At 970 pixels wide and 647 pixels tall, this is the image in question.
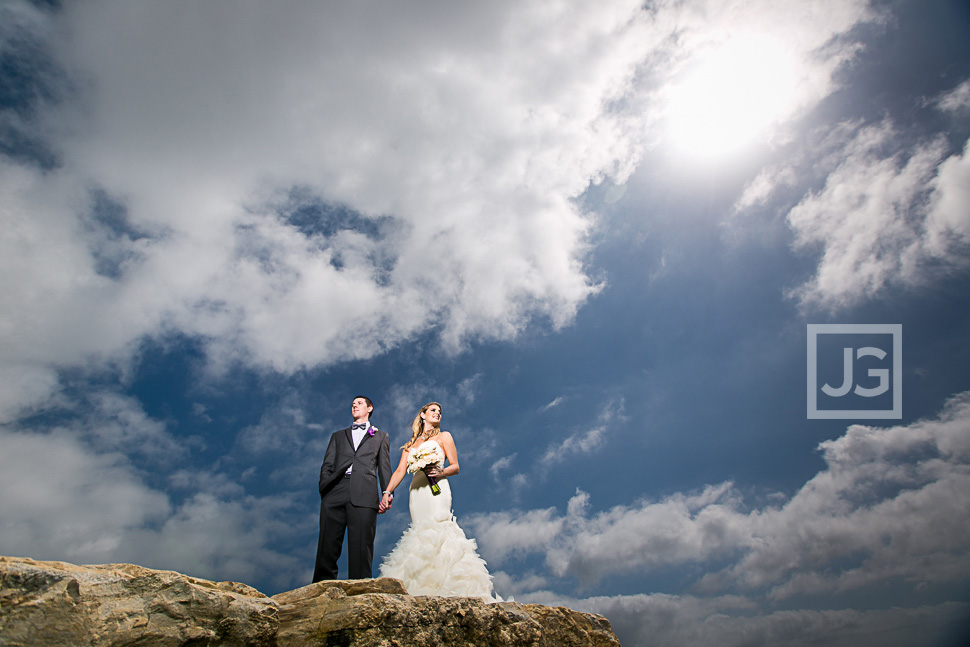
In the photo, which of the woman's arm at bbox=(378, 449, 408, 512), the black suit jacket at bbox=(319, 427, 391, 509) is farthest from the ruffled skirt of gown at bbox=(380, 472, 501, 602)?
the black suit jacket at bbox=(319, 427, 391, 509)

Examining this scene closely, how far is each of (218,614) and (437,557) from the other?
16.1 feet

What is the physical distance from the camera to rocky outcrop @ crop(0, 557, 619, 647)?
2.97 meters

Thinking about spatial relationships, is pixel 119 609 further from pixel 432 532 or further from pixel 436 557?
pixel 432 532

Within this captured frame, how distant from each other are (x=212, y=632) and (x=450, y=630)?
1960mm

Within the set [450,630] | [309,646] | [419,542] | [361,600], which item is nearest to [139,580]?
[309,646]

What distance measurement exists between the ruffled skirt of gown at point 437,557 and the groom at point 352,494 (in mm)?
632

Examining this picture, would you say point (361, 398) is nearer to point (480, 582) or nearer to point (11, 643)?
point (480, 582)

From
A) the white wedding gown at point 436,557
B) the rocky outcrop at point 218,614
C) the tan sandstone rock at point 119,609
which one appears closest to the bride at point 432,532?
the white wedding gown at point 436,557

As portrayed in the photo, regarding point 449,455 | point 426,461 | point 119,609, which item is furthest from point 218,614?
point 449,455

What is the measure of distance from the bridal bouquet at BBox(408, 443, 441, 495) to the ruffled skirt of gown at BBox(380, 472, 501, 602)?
0.67 feet

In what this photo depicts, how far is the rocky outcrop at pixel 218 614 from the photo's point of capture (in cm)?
297

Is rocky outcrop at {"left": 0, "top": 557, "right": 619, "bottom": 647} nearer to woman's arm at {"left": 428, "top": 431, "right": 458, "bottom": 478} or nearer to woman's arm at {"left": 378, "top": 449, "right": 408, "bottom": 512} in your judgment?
woman's arm at {"left": 378, "top": 449, "right": 408, "bottom": 512}

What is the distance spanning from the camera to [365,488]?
8078 mm

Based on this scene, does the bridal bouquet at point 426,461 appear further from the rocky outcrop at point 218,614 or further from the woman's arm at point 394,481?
the rocky outcrop at point 218,614
